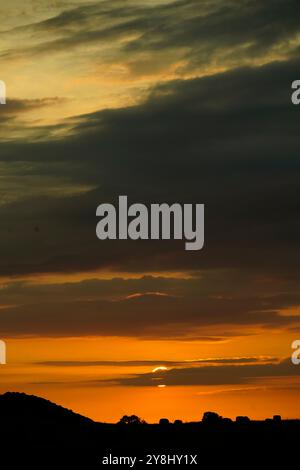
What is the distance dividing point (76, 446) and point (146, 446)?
9943 millimetres

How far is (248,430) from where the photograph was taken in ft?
649
